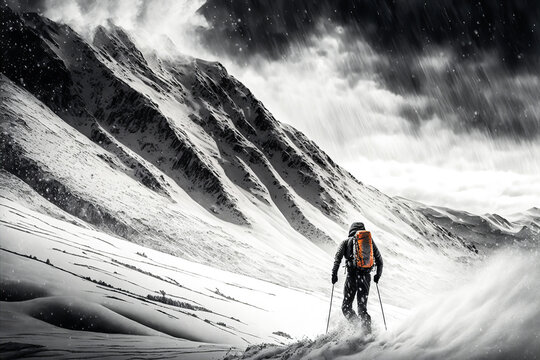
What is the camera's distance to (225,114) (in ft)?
489

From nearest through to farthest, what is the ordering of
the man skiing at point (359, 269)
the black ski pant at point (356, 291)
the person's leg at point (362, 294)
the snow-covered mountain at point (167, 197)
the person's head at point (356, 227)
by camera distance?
the person's leg at point (362, 294) < the black ski pant at point (356, 291) < the man skiing at point (359, 269) < the person's head at point (356, 227) < the snow-covered mountain at point (167, 197)

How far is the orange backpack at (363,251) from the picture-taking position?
7.87 m

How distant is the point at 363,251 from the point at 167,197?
7513 centimetres

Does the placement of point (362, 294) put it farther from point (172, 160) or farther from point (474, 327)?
point (172, 160)

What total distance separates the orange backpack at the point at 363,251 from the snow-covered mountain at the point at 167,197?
4636mm

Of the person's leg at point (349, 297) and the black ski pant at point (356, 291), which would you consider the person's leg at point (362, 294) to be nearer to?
the black ski pant at point (356, 291)

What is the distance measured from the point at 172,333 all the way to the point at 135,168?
7891 cm

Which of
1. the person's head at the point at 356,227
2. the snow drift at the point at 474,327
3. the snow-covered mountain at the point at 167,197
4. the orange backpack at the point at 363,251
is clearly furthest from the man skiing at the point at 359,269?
the snow-covered mountain at the point at 167,197

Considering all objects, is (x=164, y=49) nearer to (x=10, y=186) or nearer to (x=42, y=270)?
(x=10, y=186)

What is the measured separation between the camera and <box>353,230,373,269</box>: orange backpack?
7.87 meters

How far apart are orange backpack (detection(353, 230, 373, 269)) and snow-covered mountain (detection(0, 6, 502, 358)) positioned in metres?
4.64

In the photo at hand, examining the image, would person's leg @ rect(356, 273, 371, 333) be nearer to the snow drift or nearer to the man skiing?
the man skiing

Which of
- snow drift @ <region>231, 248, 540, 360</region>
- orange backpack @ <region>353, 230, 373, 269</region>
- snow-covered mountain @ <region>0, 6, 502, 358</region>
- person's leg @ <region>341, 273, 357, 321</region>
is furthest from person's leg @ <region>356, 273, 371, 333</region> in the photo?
snow-covered mountain @ <region>0, 6, 502, 358</region>

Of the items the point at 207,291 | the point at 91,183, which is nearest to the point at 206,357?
the point at 207,291
